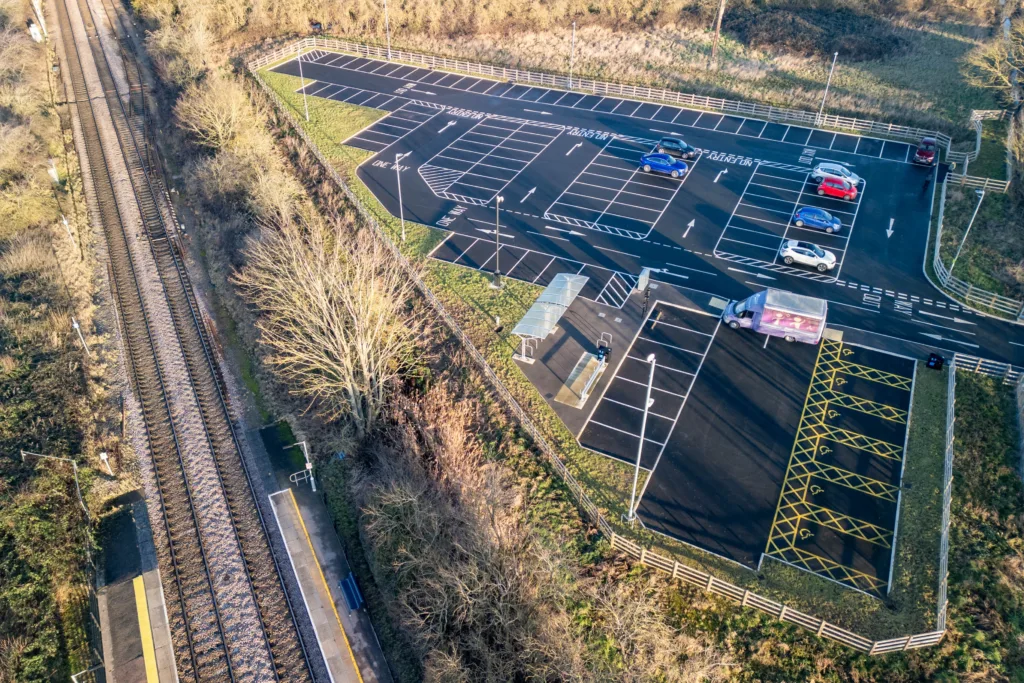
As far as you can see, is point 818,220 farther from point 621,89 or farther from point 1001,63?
point 1001,63

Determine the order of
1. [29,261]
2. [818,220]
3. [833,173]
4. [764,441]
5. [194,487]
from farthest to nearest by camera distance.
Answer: [833,173] < [818,220] < [29,261] < [194,487] < [764,441]

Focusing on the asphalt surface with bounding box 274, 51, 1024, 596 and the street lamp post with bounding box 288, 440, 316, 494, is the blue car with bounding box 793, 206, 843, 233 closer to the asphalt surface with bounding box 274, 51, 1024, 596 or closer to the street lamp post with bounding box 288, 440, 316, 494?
the asphalt surface with bounding box 274, 51, 1024, 596

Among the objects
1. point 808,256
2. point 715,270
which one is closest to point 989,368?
point 808,256

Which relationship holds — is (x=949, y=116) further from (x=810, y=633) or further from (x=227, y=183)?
(x=227, y=183)

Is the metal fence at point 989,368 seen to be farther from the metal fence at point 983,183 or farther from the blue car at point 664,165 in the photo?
the blue car at point 664,165

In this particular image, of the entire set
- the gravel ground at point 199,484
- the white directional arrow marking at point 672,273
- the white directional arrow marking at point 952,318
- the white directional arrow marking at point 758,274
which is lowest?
the gravel ground at point 199,484

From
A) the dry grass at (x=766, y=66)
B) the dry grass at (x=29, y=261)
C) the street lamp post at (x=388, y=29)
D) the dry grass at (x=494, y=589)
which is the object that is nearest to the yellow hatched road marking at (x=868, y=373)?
the dry grass at (x=494, y=589)

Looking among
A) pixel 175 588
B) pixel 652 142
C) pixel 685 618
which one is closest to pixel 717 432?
pixel 685 618
